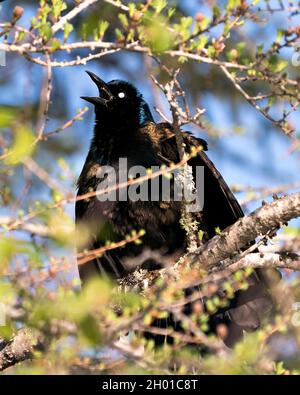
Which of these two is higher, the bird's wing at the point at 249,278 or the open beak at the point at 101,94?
the open beak at the point at 101,94

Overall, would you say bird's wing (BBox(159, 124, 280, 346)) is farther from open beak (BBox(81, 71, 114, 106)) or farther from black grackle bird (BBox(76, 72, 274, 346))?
open beak (BBox(81, 71, 114, 106))

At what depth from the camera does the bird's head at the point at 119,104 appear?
18.7 ft

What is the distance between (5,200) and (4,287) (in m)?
0.83

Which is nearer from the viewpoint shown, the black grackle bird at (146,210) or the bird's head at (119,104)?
the black grackle bird at (146,210)

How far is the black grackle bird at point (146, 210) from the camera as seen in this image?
15.5 feet

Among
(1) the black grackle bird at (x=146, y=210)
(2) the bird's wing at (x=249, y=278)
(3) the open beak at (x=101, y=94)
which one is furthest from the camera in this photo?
(3) the open beak at (x=101, y=94)

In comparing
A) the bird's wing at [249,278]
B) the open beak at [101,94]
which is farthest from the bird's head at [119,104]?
the bird's wing at [249,278]

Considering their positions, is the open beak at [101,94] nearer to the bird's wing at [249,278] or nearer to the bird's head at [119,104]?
the bird's head at [119,104]

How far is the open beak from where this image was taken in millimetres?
5680

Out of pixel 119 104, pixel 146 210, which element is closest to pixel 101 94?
pixel 119 104

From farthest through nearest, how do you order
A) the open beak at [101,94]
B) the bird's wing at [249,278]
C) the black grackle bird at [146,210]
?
the open beak at [101,94], the black grackle bird at [146,210], the bird's wing at [249,278]

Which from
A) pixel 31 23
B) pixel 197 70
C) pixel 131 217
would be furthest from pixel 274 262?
pixel 197 70

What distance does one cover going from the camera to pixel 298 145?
10.3 ft
